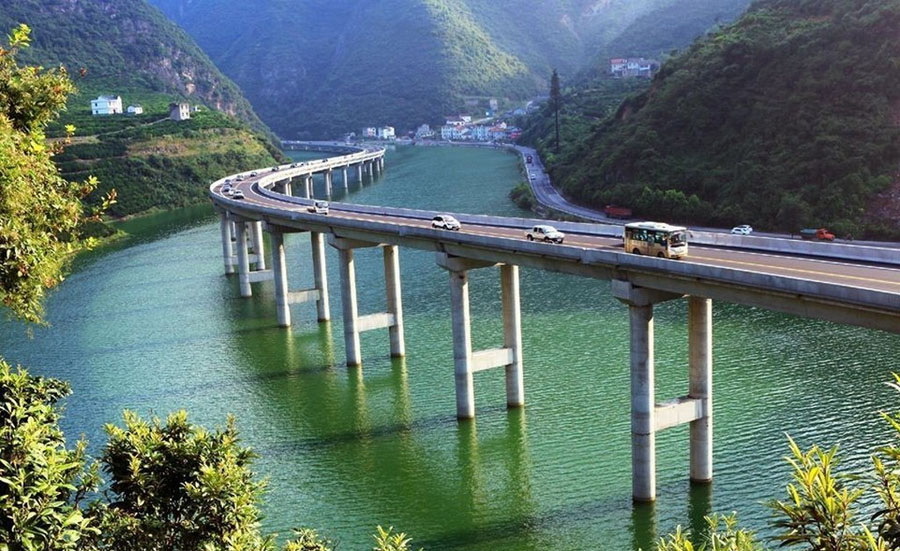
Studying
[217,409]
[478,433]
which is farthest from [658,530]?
[217,409]

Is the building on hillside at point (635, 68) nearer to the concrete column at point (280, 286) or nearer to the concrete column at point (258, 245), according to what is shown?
the concrete column at point (258, 245)

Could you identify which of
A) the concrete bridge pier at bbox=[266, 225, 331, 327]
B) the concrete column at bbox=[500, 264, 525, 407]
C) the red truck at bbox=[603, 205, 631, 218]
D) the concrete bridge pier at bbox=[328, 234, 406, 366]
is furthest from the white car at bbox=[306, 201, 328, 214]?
the red truck at bbox=[603, 205, 631, 218]

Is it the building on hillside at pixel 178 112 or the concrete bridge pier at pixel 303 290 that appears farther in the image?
the building on hillside at pixel 178 112

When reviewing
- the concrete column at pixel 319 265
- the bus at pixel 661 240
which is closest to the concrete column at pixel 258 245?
the concrete column at pixel 319 265

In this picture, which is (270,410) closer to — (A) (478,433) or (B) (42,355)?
(A) (478,433)

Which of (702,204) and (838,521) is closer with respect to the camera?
(838,521)

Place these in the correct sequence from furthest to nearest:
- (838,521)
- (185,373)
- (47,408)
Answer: (185,373)
(47,408)
(838,521)
